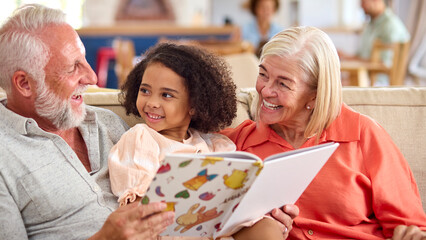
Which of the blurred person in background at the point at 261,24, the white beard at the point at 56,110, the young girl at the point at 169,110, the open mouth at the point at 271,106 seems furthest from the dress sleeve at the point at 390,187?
the blurred person in background at the point at 261,24

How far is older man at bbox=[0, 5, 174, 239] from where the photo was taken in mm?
1464

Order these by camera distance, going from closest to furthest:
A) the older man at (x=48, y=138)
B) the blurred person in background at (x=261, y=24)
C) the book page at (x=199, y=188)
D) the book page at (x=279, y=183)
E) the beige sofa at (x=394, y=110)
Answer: the book page at (x=199, y=188), the book page at (x=279, y=183), the older man at (x=48, y=138), the beige sofa at (x=394, y=110), the blurred person in background at (x=261, y=24)

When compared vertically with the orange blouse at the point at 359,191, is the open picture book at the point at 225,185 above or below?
above

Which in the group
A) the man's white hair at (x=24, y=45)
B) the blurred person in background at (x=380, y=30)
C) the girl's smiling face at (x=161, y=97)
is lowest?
the blurred person in background at (x=380, y=30)

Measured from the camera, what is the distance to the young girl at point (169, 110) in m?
1.57

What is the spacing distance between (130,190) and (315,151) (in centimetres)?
54

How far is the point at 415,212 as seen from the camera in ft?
5.32

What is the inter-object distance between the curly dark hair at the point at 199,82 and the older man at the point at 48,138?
20 cm

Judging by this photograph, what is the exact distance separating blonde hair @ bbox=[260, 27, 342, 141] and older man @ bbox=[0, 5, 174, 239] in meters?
0.62

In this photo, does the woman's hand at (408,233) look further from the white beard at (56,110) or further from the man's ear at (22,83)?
the man's ear at (22,83)

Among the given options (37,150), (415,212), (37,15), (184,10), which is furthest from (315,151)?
(184,10)

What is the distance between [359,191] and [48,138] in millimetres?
950

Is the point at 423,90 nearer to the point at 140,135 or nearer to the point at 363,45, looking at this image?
the point at 140,135

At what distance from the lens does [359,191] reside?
1.65m
